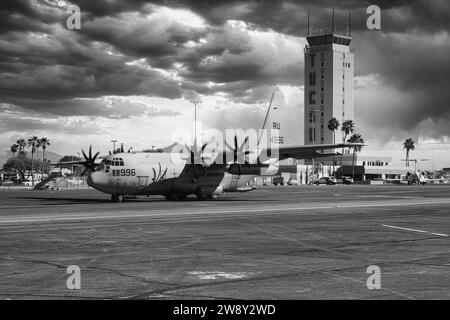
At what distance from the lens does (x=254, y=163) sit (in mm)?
48125

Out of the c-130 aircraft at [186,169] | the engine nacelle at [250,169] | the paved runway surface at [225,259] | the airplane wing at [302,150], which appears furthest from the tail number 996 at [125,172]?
the paved runway surface at [225,259]

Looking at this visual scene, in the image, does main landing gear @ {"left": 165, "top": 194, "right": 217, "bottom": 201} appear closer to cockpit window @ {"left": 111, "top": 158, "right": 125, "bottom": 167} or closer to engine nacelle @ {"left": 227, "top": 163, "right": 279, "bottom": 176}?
engine nacelle @ {"left": 227, "top": 163, "right": 279, "bottom": 176}

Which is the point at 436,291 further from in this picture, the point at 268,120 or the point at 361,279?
the point at 268,120

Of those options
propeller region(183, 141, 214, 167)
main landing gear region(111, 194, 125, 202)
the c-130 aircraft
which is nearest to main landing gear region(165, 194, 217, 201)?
the c-130 aircraft

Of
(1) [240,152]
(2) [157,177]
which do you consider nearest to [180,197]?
(2) [157,177]

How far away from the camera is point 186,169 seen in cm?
4591

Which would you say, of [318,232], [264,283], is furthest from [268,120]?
[264,283]

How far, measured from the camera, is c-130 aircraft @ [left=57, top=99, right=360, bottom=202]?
1645 inches

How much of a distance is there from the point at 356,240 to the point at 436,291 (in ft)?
26.5

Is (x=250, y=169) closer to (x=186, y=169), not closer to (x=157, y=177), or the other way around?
(x=186, y=169)

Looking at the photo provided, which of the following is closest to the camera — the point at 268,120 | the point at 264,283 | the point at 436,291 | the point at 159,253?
the point at 436,291

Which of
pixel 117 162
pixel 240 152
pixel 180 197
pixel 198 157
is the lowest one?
pixel 180 197

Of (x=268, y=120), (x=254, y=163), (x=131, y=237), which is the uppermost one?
(x=268, y=120)

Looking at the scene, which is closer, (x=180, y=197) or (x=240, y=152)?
(x=240, y=152)
